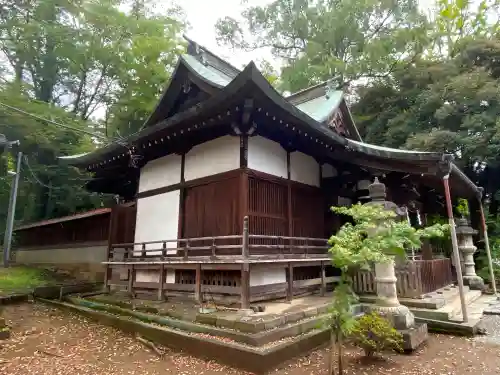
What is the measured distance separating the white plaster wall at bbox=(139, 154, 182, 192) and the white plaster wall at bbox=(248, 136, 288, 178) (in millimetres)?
2468

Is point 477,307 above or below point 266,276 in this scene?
below

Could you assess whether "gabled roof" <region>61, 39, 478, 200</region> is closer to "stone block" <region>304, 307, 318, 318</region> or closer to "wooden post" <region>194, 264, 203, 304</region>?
"wooden post" <region>194, 264, 203, 304</region>

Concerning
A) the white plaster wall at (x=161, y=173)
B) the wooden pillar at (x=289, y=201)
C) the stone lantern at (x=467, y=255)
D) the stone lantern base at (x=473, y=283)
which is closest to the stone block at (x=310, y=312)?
the wooden pillar at (x=289, y=201)

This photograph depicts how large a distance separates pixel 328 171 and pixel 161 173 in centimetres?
518

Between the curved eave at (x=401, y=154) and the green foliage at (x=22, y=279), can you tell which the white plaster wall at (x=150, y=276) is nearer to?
the green foliage at (x=22, y=279)

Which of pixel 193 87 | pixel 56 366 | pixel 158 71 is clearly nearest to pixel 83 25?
pixel 158 71

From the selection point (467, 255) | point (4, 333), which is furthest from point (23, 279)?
point (467, 255)

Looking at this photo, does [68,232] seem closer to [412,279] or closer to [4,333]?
[4,333]

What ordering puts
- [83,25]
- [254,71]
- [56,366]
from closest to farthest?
[56,366] < [254,71] < [83,25]

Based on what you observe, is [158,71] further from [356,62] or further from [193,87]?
[356,62]

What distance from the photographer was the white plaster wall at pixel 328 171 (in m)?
10.6

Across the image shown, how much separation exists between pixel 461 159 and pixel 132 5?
23.0 meters

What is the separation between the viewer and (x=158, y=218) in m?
9.85

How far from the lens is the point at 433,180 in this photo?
955cm
